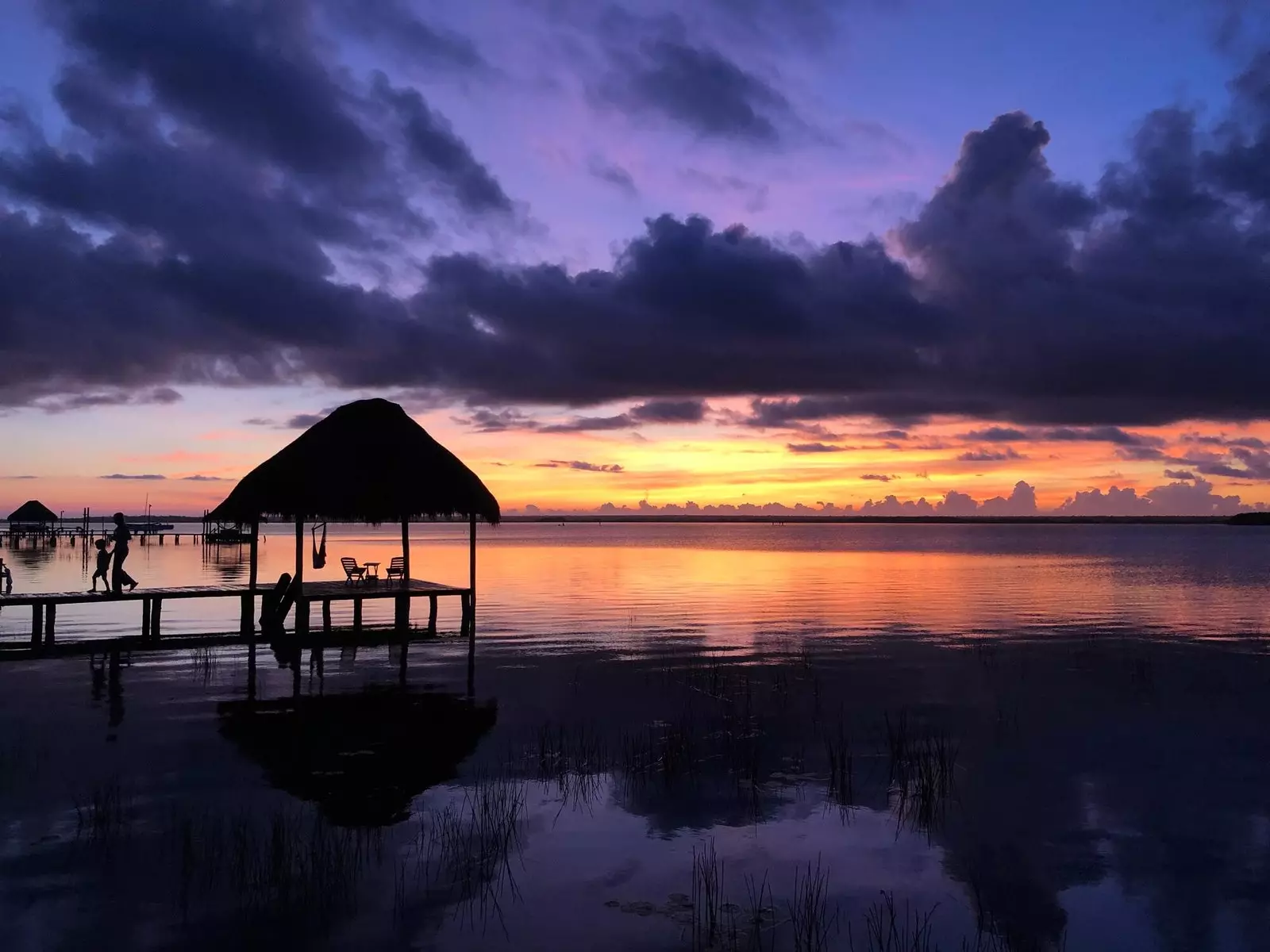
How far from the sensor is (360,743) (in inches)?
474

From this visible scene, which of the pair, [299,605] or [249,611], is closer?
[299,605]

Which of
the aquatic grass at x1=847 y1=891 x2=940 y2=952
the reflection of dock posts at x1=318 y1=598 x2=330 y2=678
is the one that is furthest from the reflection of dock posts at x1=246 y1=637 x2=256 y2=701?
the aquatic grass at x1=847 y1=891 x2=940 y2=952

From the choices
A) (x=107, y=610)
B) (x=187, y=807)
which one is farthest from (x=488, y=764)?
(x=107, y=610)

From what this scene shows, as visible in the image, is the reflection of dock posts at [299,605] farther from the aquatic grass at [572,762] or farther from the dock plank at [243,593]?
the aquatic grass at [572,762]

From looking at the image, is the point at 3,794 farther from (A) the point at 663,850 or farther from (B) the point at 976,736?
(B) the point at 976,736

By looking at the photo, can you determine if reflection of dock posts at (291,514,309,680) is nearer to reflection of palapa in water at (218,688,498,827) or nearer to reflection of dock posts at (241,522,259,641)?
reflection of dock posts at (241,522,259,641)

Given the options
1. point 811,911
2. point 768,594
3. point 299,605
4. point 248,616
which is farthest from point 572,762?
point 768,594

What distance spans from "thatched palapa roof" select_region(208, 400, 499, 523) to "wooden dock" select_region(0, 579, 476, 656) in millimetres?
1818

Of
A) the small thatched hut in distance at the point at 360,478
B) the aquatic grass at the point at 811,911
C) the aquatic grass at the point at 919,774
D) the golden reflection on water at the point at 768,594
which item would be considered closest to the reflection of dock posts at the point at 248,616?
the small thatched hut in distance at the point at 360,478

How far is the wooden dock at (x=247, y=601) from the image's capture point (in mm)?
19156

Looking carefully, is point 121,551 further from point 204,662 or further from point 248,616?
point 204,662

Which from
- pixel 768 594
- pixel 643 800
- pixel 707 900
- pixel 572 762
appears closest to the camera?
pixel 707 900

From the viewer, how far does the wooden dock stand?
1916cm

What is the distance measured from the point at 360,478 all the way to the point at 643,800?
13311mm
